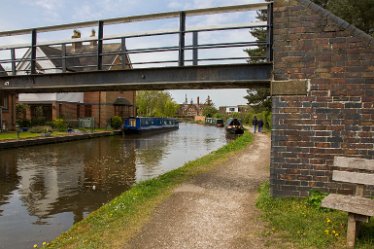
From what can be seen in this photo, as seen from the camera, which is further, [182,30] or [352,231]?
[182,30]

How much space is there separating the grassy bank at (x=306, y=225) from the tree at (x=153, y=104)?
65.0 meters

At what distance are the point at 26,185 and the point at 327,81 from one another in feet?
29.8

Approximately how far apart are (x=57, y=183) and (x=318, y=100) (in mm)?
8333

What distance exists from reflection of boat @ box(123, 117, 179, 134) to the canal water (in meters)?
14.7

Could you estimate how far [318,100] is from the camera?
19.8ft

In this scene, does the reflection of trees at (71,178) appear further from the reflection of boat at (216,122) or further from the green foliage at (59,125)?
the reflection of boat at (216,122)

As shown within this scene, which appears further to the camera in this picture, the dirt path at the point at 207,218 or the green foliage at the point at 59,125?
the green foliage at the point at 59,125

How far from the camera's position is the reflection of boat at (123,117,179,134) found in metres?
34.3

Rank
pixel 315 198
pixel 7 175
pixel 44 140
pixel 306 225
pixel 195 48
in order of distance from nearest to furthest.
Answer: pixel 306 225
pixel 315 198
pixel 195 48
pixel 7 175
pixel 44 140

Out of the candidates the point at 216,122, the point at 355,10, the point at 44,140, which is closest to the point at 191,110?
the point at 216,122

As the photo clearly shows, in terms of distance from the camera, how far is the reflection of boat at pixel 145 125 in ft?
112

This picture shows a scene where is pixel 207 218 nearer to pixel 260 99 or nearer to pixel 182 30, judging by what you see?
pixel 182 30

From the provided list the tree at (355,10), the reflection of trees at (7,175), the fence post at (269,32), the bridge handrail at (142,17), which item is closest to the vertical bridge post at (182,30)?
the bridge handrail at (142,17)

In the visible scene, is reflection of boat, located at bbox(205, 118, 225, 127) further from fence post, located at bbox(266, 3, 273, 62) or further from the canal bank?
fence post, located at bbox(266, 3, 273, 62)
